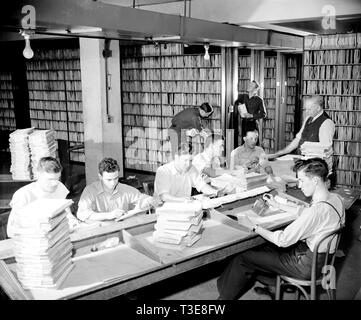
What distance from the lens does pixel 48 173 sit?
3051 millimetres

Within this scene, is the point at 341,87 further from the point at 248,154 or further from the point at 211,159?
the point at 211,159

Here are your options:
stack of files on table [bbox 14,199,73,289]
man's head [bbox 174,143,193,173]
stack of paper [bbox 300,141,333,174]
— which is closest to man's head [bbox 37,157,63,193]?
stack of files on table [bbox 14,199,73,289]

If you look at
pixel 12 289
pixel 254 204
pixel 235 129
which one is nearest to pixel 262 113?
pixel 235 129

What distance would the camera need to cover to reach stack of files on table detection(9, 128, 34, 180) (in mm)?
4738

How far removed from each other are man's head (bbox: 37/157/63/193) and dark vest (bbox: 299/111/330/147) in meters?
3.14

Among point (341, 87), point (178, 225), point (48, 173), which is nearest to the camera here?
point (178, 225)

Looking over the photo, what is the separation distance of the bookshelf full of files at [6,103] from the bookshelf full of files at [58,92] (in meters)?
0.80

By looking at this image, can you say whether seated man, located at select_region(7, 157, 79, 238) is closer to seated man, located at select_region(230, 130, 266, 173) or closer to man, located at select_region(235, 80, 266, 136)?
seated man, located at select_region(230, 130, 266, 173)

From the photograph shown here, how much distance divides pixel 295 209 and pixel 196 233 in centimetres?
98

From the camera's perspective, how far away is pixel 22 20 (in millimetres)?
2469

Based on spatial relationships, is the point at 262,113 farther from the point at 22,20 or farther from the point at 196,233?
the point at 22,20

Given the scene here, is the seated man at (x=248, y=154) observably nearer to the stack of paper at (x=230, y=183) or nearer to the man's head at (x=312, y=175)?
the stack of paper at (x=230, y=183)

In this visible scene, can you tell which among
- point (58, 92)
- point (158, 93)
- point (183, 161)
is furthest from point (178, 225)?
point (58, 92)

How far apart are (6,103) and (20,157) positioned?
5464mm
